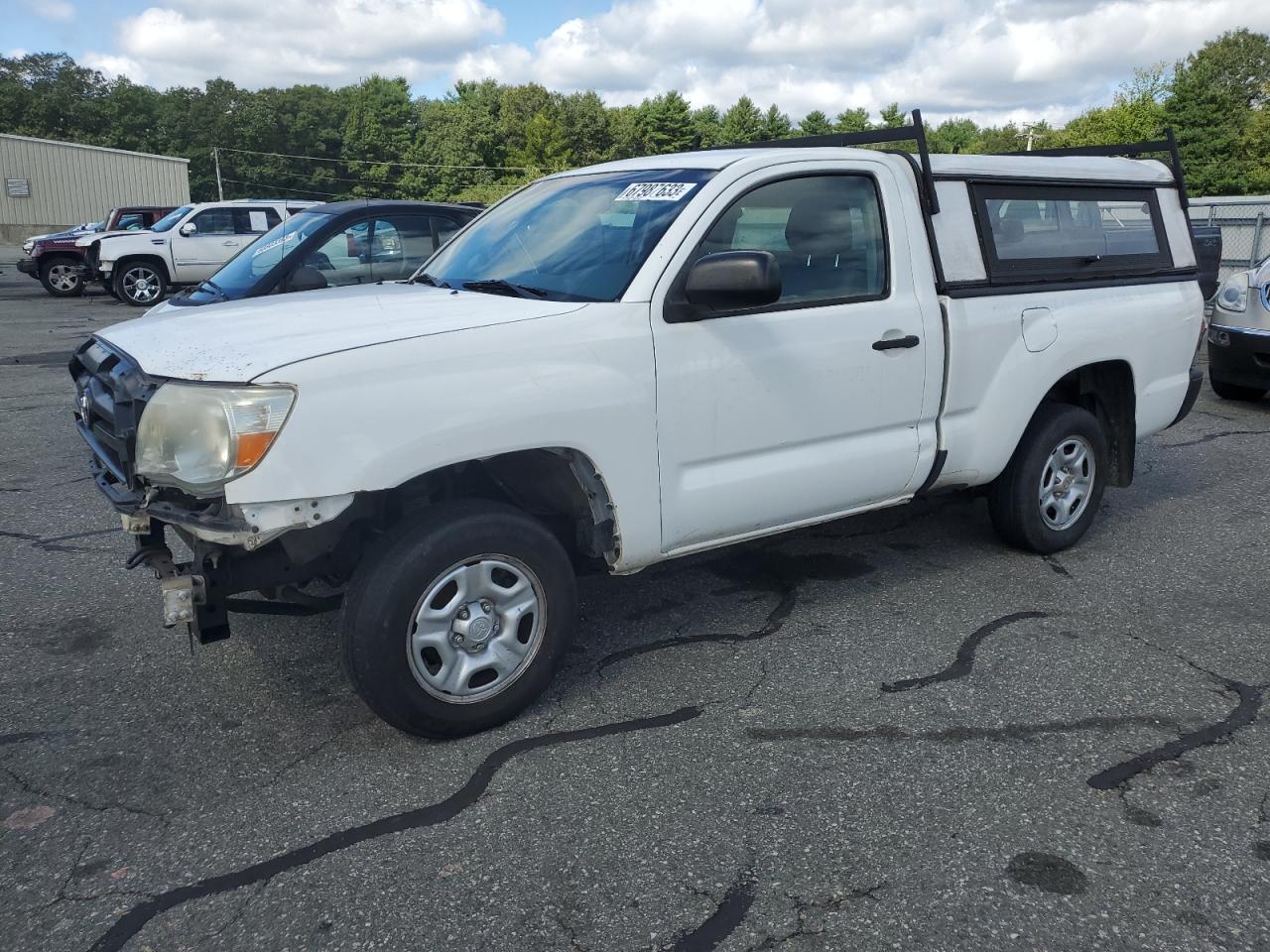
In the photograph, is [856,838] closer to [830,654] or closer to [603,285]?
[830,654]

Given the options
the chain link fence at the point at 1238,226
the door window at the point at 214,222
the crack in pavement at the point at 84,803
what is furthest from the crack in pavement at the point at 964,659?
the door window at the point at 214,222

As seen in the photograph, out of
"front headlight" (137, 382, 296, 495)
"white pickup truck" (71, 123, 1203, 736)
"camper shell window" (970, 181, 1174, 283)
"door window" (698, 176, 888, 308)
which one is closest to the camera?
"front headlight" (137, 382, 296, 495)

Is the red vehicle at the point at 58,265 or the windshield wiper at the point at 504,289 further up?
the red vehicle at the point at 58,265

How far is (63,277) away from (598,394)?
20.8 metres

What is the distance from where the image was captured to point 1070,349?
15.9 feet

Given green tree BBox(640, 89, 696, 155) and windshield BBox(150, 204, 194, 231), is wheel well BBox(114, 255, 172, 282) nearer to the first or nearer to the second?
windshield BBox(150, 204, 194, 231)

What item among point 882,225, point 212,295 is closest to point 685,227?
point 882,225

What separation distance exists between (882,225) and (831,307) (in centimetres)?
50

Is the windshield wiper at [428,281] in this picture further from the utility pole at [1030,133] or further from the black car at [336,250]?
the utility pole at [1030,133]

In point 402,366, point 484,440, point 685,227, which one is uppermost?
point 685,227

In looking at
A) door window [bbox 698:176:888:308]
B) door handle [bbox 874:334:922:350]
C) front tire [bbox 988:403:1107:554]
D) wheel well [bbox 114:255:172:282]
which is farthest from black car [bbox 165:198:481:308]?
wheel well [bbox 114:255:172:282]

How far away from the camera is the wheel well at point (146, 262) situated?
17.8 meters

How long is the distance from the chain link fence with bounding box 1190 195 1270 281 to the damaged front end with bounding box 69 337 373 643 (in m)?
14.3

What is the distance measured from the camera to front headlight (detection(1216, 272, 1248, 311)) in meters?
8.95
